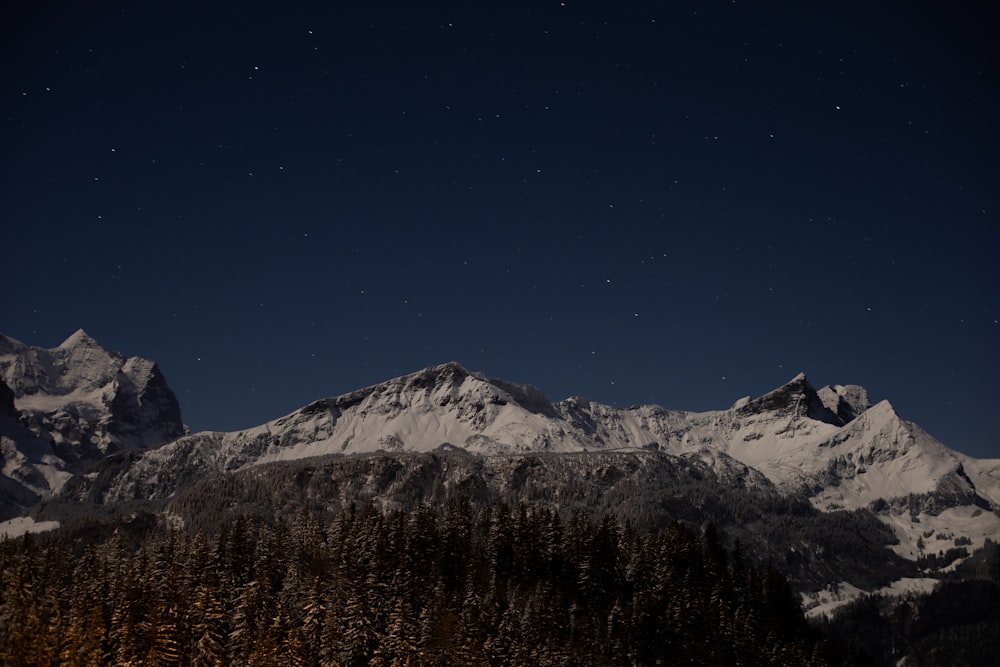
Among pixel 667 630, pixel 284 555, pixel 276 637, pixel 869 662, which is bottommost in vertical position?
pixel 869 662

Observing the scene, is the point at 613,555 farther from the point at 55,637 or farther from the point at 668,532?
the point at 55,637

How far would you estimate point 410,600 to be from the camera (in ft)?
330

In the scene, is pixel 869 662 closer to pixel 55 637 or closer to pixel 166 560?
pixel 166 560

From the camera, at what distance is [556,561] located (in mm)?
115500

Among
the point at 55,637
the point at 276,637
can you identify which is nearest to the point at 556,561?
the point at 276,637

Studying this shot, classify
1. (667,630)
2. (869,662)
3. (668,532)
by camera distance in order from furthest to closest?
(869,662), (668,532), (667,630)

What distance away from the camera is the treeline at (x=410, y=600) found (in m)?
80.6

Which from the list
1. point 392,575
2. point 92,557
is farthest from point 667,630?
point 92,557

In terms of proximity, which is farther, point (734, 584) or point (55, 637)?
point (734, 584)

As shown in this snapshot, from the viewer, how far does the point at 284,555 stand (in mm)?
113125

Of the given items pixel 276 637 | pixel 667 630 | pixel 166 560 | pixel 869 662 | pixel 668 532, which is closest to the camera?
pixel 276 637

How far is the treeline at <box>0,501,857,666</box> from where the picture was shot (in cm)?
8056

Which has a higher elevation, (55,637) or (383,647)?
(55,637)

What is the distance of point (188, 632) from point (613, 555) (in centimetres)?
5895
